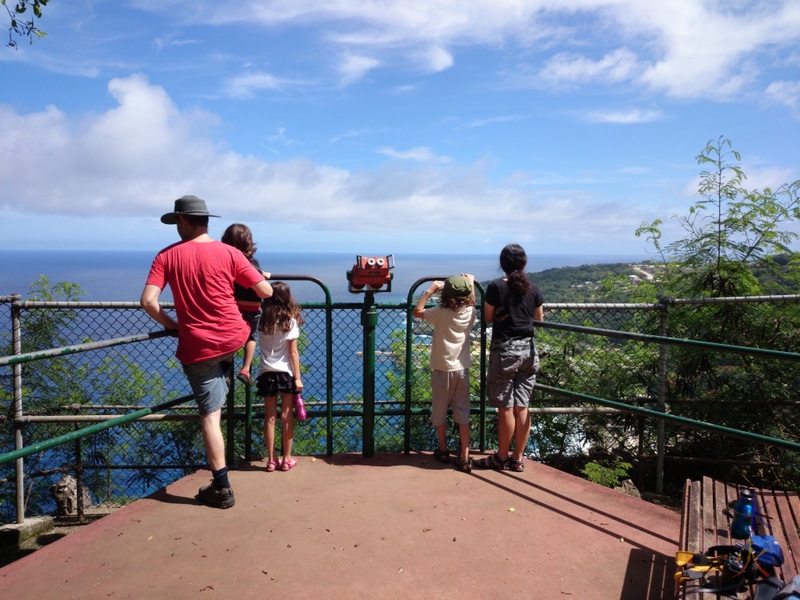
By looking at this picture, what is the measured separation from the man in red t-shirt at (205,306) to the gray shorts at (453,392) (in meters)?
1.54

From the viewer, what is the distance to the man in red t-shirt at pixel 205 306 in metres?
3.81

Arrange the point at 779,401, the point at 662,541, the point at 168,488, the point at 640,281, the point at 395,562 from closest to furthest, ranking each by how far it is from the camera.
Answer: the point at 395,562, the point at 662,541, the point at 168,488, the point at 779,401, the point at 640,281

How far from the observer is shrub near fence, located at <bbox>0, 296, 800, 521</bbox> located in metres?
5.49

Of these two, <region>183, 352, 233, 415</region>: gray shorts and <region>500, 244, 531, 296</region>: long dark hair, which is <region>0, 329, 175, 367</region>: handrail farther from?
<region>500, 244, 531, 296</region>: long dark hair

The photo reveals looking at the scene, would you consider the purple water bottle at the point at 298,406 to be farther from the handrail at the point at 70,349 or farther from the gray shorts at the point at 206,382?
the handrail at the point at 70,349

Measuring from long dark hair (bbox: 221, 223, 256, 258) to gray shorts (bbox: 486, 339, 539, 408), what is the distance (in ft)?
6.69

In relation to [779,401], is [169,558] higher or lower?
lower

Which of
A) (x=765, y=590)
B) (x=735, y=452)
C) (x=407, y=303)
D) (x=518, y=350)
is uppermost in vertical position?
(x=407, y=303)

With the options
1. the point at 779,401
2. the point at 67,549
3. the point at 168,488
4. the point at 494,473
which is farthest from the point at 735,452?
the point at 67,549

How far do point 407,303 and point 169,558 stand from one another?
2513 mm

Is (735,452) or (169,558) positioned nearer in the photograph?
(169,558)

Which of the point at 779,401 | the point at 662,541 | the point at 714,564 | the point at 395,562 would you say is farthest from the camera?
the point at 779,401

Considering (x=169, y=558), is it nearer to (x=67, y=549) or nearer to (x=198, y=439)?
(x=67, y=549)

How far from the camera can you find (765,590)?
93.0 inches
